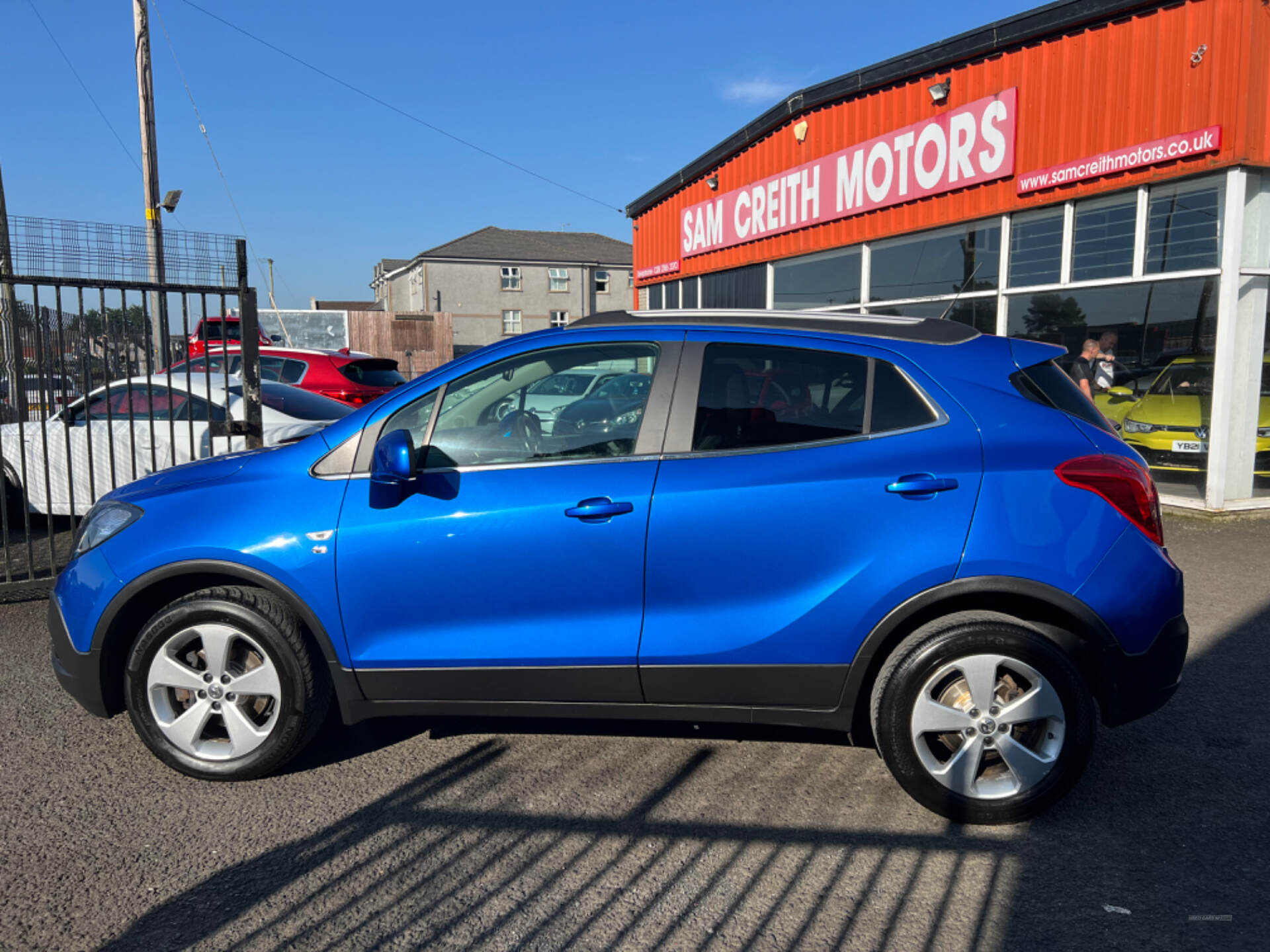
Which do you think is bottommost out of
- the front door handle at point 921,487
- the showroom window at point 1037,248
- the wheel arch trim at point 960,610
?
the wheel arch trim at point 960,610

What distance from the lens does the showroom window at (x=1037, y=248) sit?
10242mm

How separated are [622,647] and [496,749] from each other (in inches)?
Result: 38.0

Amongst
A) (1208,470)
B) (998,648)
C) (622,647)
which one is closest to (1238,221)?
(1208,470)

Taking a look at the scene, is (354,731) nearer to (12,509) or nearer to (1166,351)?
(12,509)

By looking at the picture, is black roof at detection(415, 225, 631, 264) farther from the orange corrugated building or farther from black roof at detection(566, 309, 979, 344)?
black roof at detection(566, 309, 979, 344)

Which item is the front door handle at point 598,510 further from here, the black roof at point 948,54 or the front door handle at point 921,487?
the black roof at point 948,54

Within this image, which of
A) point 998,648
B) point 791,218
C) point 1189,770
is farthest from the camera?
point 791,218

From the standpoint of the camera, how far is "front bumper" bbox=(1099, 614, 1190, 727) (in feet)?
10.6

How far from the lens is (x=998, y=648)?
323cm

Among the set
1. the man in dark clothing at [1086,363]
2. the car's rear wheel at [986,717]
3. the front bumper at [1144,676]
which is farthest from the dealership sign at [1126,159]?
the car's rear wheel at [986,717]

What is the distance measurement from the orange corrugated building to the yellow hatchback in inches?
2.4

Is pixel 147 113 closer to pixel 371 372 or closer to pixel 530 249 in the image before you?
pixel 371 372

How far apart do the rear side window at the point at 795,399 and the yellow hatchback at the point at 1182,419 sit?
21.9ft

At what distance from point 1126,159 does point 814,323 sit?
24.0 feet
